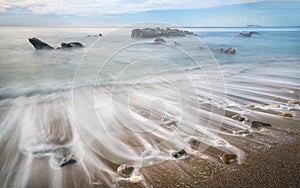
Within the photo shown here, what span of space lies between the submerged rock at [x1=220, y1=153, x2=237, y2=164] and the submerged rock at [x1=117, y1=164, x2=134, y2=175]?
4.76 ft

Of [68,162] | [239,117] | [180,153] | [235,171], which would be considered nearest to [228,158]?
[235,171]

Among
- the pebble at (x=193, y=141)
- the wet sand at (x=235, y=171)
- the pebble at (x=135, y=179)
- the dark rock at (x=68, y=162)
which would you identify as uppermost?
the dark rock at (x=68, y=162)

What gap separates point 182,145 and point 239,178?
1235mm

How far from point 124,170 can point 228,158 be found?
5.41 feet

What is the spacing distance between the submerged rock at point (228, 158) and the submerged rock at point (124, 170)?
1.45 meters

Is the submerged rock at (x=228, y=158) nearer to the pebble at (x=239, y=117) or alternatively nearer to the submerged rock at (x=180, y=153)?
the submerged rock at (x=180, y=153)

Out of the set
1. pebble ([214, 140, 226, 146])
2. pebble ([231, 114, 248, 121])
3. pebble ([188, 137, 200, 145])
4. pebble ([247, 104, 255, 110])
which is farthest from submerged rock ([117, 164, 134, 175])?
pebble ([247, 104, 255, 110])

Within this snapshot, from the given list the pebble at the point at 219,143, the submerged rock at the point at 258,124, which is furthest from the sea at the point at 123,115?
the submerged rock at the point at 258,124

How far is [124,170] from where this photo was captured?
11.4 ft

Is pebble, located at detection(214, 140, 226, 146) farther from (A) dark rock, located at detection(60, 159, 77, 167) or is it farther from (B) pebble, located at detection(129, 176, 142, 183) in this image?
(A) dark rock, located at detection(60, 159, 77, 167)

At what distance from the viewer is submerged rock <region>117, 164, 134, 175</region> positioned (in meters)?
3.44

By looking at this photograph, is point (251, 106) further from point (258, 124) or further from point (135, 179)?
point (135, 179)

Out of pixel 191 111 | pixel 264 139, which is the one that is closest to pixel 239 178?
pixel 264 139

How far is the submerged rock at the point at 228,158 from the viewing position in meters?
3.67
